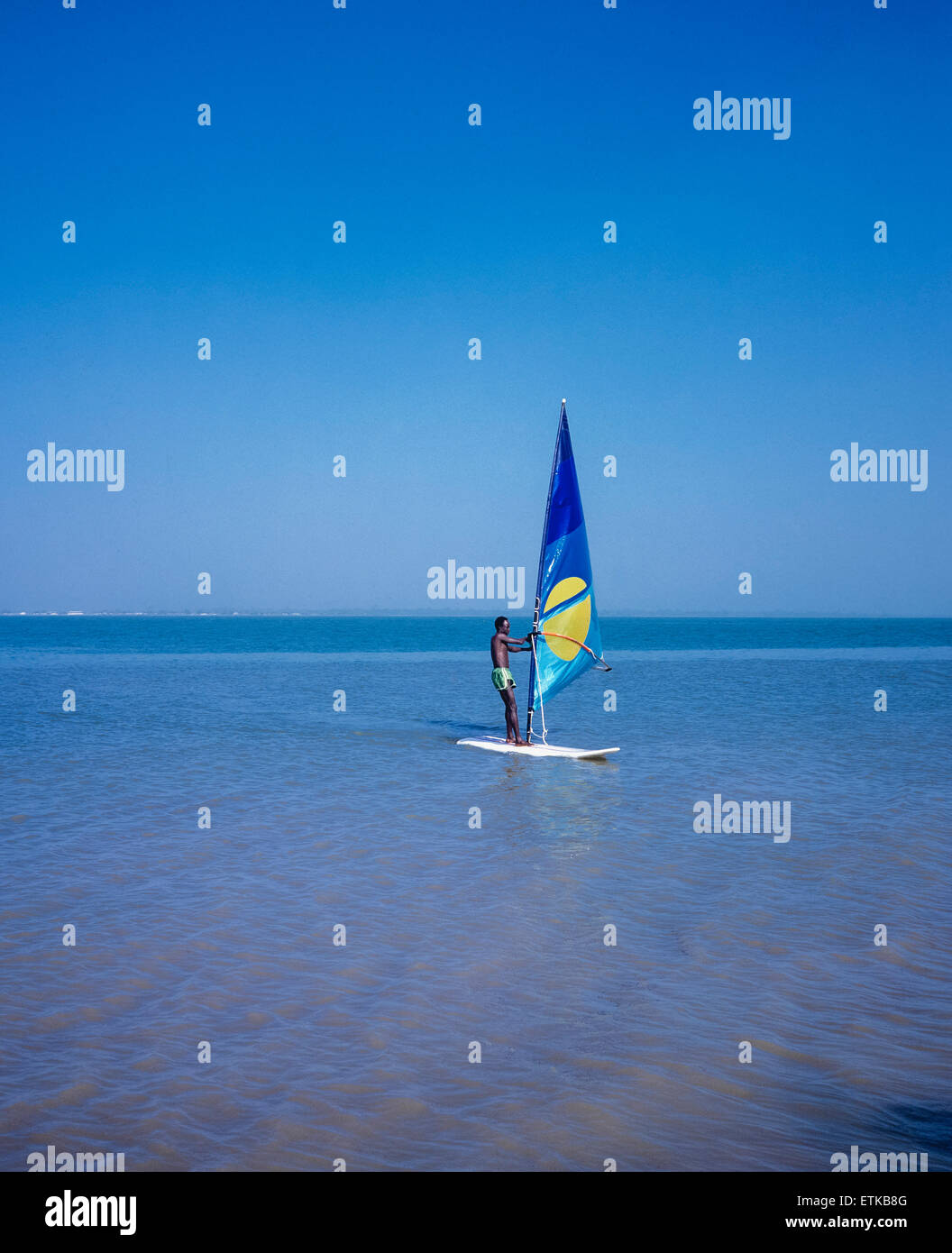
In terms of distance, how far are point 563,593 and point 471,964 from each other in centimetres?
1061

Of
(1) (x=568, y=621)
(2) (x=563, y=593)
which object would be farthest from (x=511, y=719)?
(2) (x=563, y=593)

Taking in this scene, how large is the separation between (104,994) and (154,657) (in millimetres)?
51462

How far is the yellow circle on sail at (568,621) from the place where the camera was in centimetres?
1666

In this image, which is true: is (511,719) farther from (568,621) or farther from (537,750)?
(568,621)

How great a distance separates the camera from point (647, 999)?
6.09 meters

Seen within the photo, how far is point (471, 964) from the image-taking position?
6668 millimetres

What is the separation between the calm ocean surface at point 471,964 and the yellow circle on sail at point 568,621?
2.51 meters

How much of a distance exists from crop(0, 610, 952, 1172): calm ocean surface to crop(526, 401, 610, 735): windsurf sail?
2.28 m

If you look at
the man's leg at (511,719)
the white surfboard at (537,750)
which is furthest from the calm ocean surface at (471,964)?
the man's leg at (511,719)

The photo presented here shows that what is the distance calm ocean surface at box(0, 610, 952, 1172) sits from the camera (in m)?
4.59

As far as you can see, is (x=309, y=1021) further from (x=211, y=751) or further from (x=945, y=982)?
(x=211, y=751)

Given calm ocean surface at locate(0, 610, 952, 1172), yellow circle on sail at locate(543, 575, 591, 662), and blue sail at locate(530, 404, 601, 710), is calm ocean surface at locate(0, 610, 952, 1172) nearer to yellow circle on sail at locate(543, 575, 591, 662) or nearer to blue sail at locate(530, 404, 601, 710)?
blue sail at locate(530, 404, 601, 710)

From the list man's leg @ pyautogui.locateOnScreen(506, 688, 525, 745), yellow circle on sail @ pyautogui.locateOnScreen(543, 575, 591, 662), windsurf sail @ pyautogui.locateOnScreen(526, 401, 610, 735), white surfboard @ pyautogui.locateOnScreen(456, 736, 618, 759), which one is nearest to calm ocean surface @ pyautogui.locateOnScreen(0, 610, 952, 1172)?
white surfboard @ pyautogui.locateOnScreen(456, 736, 618, 759)
